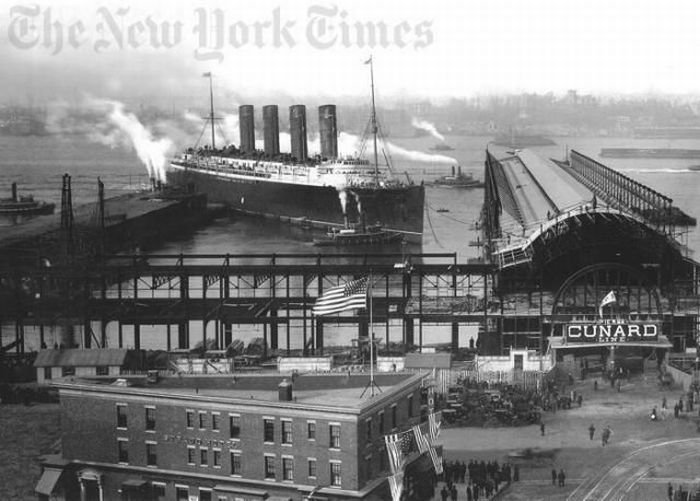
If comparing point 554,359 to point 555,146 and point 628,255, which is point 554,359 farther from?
point 555,146

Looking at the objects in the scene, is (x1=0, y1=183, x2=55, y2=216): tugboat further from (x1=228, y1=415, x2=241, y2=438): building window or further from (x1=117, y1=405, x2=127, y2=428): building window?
(x1=228, y1=415, x2=241, y2=438): building window

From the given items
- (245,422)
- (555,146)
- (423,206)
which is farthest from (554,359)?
(555,146)

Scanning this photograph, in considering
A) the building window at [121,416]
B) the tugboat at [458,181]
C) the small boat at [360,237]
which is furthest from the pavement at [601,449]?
the tugboat at [458,181]

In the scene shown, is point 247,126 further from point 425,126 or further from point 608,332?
point 608,332

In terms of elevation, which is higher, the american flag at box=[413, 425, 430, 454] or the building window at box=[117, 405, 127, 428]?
the building window at box=[117, 405, 127, 428]

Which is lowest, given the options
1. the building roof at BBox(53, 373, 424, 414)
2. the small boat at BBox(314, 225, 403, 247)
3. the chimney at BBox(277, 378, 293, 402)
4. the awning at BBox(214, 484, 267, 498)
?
the small boat at BBox(314, 225, 403, 247)

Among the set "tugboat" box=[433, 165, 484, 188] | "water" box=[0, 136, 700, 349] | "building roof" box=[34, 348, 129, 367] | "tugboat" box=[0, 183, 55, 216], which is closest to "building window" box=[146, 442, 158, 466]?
"building roof" box=[34, 348, 129, 367]

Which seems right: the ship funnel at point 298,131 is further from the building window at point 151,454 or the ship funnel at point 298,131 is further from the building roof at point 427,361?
the building window at point 151,454

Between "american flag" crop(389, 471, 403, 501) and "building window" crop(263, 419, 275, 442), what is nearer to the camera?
"american flag" crop(389, 471, 403, 501)
